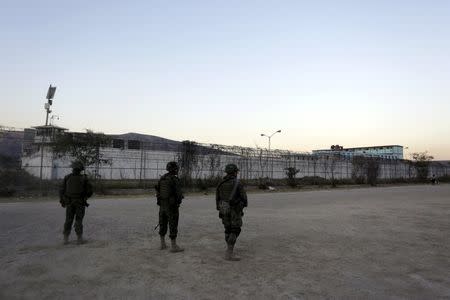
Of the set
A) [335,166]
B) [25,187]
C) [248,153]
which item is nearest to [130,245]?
[25,187]

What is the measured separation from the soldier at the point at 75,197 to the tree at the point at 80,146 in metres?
22.3

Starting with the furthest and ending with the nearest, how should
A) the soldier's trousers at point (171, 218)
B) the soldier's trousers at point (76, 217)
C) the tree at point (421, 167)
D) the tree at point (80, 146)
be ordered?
the tree at point (421, 167), the tree at point (80, 146), the soldier's trousers at point (76, 217), the soldier's trousers at point (171, 218)

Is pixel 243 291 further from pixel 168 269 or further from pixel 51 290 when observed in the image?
pixel 51 290

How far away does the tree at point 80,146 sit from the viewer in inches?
1250

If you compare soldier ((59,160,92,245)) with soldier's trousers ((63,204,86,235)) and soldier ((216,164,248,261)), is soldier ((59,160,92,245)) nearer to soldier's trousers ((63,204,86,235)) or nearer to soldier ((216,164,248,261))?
soldier's trousers ((63,204,86,235))

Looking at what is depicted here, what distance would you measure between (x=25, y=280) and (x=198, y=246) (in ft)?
12.3

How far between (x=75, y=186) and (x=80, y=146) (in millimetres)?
23346

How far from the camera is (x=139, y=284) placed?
6727 mm

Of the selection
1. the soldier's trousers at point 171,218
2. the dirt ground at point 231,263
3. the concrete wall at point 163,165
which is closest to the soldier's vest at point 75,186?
the dirt ground at point 231,263

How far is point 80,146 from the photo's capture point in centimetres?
3241

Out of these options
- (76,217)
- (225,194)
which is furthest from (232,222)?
(76,217)

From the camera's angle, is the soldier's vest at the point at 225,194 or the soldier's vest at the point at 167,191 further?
the soldier's vest at the point at 167,191

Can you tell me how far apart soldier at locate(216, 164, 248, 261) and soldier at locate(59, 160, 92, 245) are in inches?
130

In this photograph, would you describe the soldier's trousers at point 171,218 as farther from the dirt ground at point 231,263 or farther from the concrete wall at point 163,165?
the concrete wall at point 163,165
